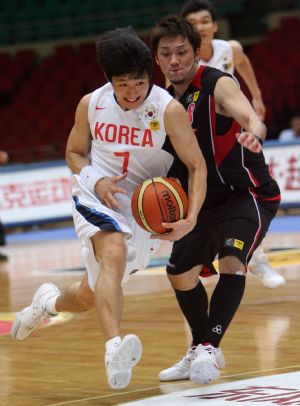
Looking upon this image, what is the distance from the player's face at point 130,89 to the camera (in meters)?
4.84

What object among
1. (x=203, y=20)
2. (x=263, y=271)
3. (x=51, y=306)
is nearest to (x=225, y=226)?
(x=51, y=306)

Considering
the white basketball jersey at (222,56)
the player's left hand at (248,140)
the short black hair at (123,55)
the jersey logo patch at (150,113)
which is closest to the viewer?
the player's left hand at (248,140)

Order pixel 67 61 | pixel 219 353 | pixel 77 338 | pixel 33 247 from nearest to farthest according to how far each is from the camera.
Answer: pixel 219 353
pixel 77 338
pixel 33 247
pixel 67 61

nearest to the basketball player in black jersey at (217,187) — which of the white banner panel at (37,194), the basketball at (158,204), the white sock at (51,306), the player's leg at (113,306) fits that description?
the basketball at (158,204)

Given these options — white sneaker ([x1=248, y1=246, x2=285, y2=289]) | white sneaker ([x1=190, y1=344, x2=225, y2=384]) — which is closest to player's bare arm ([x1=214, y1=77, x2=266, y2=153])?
white sneaker ([x1=190, y1=344, x2=225, y2=384])

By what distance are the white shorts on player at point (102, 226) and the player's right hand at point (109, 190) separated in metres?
0.03

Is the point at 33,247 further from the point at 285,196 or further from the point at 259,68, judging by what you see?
the point at 259,68

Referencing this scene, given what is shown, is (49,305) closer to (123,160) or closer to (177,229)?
(123,160)

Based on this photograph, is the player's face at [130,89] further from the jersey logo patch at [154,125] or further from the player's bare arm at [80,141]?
Result: the player's bare arm at [80,141]

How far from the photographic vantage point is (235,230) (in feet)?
16.6

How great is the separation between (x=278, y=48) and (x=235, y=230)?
588 inches

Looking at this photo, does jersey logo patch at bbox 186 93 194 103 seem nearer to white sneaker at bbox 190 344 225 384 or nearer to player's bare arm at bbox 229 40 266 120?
white sneaker at bbox 190 344 225 384

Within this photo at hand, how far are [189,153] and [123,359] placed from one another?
105cm

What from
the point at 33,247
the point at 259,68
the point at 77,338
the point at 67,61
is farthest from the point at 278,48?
the point at 77,338
